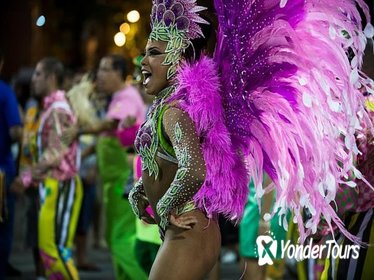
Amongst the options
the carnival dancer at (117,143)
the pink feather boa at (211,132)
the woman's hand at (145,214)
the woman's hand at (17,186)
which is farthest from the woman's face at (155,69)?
the woman's hand at (17,186)

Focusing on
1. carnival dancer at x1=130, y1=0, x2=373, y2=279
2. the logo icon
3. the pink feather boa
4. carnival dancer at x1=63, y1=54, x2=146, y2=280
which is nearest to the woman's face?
carnival dancer at x1=130, y1=0, x2=373, y2=279

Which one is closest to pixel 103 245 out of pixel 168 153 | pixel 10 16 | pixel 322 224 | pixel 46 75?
pixel 46 75

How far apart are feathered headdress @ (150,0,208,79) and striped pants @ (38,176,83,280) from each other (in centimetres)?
354

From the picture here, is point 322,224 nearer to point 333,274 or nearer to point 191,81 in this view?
point 333,274

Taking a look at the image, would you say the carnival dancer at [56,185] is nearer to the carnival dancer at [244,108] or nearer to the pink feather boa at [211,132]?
the carnival dancer at [244,108]

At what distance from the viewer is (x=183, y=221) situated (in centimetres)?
529

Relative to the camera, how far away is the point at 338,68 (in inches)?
215

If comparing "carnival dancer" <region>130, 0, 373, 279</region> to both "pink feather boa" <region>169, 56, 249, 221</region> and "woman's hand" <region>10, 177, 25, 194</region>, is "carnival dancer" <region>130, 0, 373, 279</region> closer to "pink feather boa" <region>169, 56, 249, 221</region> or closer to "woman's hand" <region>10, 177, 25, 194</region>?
"pink feather boa" <region>169, 56, 249, 221</region>

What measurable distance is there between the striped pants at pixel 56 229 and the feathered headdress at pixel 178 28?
11.6ft

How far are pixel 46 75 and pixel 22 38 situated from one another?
A: 17.6 m

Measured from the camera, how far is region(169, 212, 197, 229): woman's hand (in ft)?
17.3

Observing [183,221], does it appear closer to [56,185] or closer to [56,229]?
[56,229]

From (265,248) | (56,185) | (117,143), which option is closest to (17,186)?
(56,185)

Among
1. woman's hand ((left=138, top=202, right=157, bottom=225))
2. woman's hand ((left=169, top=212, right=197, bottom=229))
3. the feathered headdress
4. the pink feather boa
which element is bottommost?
woman's hand ((left=138, top=202, right=157, bottom=225))
